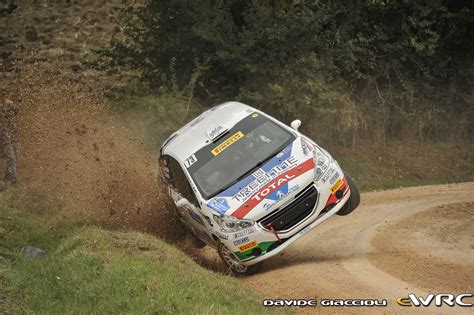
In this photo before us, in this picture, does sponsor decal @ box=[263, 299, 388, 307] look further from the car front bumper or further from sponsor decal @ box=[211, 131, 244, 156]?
sponsor decal @ box=[211, 131, 244, 156]

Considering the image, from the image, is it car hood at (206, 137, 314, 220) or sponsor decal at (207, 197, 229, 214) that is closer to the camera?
car hood at (206, 137, 314, 220)

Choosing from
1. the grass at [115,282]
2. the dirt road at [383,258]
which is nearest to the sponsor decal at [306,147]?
the dirt road at [383,258]

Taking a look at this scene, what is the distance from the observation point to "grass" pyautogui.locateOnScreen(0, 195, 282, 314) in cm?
863

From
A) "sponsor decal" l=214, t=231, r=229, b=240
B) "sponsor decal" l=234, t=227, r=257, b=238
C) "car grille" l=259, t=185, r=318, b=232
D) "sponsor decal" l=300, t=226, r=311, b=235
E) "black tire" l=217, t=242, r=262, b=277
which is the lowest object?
"black tire" l=217, t=242, r=262, b=277

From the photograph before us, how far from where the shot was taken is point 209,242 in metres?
11.6

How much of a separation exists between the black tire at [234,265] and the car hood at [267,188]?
637 mm

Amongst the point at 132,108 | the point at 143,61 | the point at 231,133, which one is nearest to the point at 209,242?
the point at 231,133

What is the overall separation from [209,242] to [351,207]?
2.35m

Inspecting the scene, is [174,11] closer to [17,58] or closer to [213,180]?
[17,58]

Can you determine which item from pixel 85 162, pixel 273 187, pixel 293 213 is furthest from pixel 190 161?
pixel 85 162

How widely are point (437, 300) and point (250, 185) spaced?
3.10 m

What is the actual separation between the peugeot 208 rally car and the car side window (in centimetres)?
1

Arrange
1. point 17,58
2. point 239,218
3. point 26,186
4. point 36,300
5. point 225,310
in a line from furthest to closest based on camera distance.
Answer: point 17,58 < point 26,186 < point 239,218 < point 36,300 < point 225,310

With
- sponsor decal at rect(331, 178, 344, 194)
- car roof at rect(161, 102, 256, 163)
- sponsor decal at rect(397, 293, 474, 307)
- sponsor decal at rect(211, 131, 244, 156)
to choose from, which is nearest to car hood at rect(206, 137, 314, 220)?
sponsor decal at rect(331, 178, 344, 194)
